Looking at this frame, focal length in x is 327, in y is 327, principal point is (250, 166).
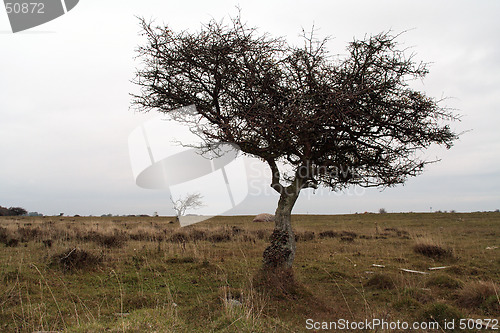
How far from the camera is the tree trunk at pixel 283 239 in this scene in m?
9.38

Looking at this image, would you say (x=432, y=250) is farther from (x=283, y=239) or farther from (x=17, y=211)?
→ (x=17, y=211)

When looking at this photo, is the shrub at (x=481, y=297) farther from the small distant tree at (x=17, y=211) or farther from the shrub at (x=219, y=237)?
the small distant tree at (x=17, y=211)

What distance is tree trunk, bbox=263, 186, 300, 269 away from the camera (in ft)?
30.8

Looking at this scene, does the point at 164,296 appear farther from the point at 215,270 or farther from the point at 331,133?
the point at 331,133

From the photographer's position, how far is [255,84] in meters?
9.52

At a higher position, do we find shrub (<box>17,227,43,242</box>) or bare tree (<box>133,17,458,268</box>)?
bare tree (<box>133,17,458,268</box>)

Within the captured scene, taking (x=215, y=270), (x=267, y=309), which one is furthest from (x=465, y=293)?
(x=215, y=270)

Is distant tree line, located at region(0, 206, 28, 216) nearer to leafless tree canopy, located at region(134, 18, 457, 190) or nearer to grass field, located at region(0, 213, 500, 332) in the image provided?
grass field, located at region(0, 213, 500, 332)

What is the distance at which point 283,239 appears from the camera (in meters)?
9.64

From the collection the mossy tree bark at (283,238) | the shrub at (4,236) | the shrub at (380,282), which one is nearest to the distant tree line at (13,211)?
the shrub at (4,236)

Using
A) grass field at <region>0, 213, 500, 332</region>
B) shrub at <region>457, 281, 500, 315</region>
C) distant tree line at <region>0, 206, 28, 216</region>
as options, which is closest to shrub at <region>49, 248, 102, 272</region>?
grass field at <region>0, 213, 500, 332</region>

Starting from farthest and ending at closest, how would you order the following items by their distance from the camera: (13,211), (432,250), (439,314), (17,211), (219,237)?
(17,211), (13,211), (219,237), (432,250), (439,314)

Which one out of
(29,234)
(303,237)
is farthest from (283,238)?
(29,234)

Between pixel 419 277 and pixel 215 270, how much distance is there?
6.83 metres
